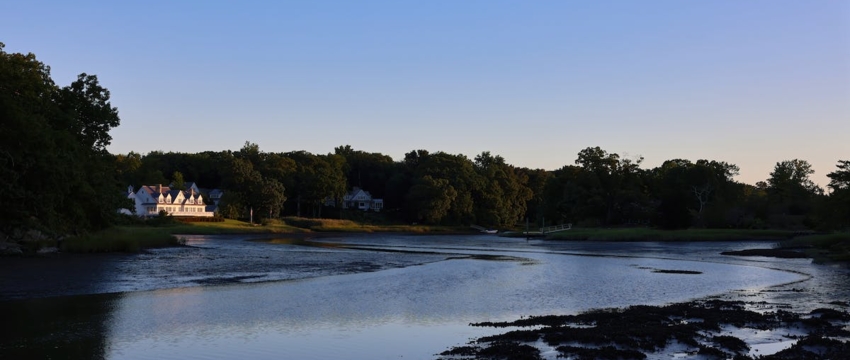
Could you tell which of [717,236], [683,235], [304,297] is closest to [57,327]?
[304,297]

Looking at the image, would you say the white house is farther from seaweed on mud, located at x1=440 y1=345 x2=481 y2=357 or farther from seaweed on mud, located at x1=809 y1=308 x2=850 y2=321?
seaweed on mud, located at x1=440 y1=345 x2=481 y2=357

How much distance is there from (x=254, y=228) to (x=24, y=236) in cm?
6465

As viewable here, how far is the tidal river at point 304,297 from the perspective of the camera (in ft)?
54.7

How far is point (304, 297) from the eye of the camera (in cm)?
2644

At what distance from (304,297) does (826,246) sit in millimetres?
50176

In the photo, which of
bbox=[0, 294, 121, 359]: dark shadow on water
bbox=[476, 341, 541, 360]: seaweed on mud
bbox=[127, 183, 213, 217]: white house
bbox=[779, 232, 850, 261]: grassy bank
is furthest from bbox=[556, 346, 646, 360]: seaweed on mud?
bbox=[127, 183, 213, 217]: white house

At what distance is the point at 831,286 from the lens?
31.0m

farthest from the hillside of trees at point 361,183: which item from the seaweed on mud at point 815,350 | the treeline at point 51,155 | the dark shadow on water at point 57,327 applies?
the seaweed on mud at point 815,350

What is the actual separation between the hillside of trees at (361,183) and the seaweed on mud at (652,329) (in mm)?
33919

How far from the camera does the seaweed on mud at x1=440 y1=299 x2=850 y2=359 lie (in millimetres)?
15492

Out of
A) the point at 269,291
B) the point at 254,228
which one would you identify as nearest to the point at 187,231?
the point at 254,228

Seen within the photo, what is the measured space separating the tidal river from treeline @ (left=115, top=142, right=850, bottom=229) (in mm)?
33214

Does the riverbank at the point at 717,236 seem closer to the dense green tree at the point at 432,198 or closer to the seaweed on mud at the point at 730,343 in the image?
the dense green tree at the point at 432,198

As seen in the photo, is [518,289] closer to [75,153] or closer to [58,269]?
[58,269]
